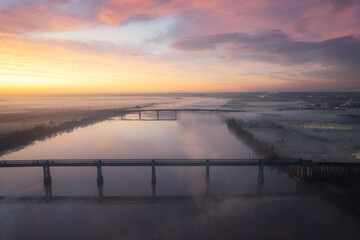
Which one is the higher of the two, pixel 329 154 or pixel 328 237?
pixel 329 154

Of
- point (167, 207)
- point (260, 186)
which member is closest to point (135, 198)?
point (167, 207)

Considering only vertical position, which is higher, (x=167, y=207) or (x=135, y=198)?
(x=135, y=198)

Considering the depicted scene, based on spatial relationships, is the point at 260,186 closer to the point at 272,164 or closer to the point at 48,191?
the point at 272,164

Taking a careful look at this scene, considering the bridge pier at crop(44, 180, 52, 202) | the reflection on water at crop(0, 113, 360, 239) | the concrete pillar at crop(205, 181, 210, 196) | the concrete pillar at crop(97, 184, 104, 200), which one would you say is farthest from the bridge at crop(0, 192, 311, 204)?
the concrete pillar at crop(205, 181, 210, 196)

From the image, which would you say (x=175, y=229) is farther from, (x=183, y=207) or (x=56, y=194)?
(x=56, y=194)

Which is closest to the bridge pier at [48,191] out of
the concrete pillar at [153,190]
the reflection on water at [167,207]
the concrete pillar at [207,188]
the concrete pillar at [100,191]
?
the reflection on water at [167,207]

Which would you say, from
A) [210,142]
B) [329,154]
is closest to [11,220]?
[210,142]

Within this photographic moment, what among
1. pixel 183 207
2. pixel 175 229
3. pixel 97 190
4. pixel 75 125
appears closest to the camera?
pixel 175 229

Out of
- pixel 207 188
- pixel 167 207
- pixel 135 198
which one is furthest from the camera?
pixel 207 188
